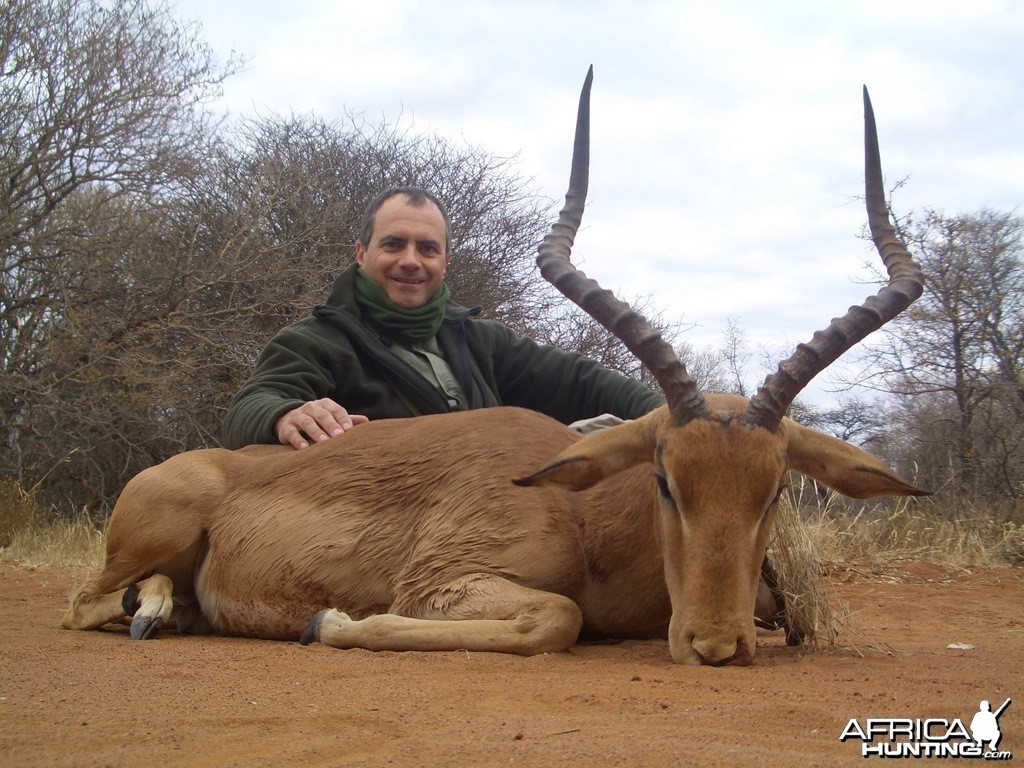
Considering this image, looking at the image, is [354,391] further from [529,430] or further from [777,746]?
[777,746]

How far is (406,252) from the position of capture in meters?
6.93

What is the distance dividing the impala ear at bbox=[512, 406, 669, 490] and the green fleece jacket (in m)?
2.01

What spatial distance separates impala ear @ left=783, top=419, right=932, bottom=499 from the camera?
14.7ft

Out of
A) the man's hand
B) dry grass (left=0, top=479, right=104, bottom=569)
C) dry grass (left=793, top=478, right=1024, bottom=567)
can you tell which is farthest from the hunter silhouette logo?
dry grass (left=0, top=479, right=104, bottom=569)

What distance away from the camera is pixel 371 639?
4.52 meters

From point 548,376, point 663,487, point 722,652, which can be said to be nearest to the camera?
point 722,652

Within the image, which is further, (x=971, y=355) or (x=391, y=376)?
(x=971, y=355)

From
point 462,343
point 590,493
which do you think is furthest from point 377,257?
point 590,493

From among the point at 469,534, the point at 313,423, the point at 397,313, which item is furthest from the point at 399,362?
the point at 469,534

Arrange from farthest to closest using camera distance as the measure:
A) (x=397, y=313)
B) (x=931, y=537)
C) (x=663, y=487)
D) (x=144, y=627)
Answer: (x=931, y=537) → (x=397, y=313) → (x=144, y=627) → (x=663, y=487)

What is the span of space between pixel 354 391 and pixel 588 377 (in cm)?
176

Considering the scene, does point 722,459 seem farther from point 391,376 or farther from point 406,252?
point 406,252

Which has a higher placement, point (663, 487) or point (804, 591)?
point (663, 487)

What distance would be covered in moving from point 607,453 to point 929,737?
2088 millimetres
